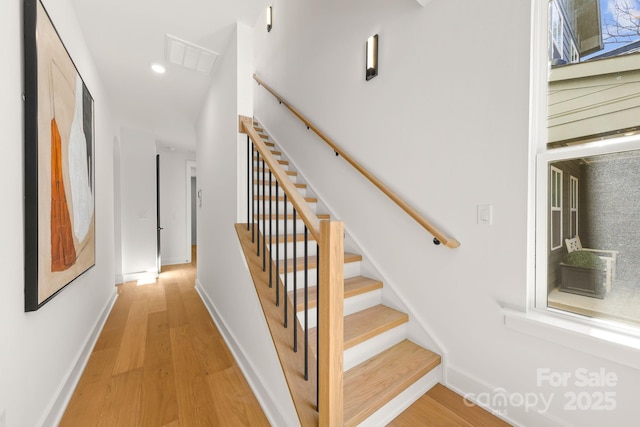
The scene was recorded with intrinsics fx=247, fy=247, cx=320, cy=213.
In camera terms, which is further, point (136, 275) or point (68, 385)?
point (136, 275)

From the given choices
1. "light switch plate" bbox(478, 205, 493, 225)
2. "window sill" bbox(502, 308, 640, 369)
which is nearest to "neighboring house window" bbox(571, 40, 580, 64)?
"light switch plate" bbox(478, 205, 493, 225)

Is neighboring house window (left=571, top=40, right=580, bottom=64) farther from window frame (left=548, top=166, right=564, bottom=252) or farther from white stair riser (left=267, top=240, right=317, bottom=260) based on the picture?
white stair riser (left=267, top=240, right=317, bottom=260)

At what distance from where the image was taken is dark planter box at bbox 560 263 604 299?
121 cm

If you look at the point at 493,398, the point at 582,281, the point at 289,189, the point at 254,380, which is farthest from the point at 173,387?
the point at 582,281

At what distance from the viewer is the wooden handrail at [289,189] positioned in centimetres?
110

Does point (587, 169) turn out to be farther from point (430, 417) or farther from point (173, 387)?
point (173, 387)

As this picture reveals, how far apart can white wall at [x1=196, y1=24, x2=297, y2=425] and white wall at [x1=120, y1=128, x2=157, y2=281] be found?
2049 mm

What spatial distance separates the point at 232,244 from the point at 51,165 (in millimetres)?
1173

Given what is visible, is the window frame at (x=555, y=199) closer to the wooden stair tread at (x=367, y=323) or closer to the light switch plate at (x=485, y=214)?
the light switch plate at (x=485, y=214)

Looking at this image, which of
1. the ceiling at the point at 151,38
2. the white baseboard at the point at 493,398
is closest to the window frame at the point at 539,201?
the white baseboard at the point at 493,398

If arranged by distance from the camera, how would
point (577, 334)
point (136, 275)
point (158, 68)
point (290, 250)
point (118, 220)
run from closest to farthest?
point (577, 334) < point (290, 250) < point (158, 68) < point (118, 220) < point (136, 275)

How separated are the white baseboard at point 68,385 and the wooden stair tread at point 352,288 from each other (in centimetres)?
139

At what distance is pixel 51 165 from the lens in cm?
127

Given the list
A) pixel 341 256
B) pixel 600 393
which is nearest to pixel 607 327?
pixel 600 393
